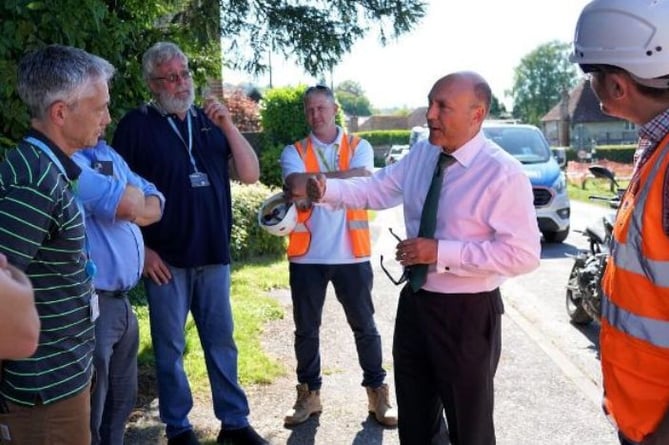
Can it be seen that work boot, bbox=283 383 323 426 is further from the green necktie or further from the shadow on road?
the shadow on road

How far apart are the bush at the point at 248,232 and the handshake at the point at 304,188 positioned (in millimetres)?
6091

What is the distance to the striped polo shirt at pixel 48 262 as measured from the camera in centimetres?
219

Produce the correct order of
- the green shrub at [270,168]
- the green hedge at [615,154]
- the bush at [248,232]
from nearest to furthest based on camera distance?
the bush at [248,232] → the green shrub at [270,168] → the green hedge at [615,154]

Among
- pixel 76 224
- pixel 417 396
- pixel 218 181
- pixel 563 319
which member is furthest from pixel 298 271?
pixel 563 319

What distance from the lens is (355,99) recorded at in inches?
5281

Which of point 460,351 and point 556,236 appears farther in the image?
point 556,236

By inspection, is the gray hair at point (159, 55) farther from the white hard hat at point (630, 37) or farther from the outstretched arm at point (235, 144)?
the white hard hat at point (630, 37)

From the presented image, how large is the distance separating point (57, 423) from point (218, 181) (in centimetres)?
177

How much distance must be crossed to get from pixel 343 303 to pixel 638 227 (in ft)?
8.95

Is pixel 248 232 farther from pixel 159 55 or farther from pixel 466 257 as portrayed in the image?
pixel 466 257

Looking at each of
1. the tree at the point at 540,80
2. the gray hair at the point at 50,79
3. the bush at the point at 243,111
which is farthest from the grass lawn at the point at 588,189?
the tree at the point at 540,80

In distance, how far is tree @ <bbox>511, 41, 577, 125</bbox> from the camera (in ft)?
329

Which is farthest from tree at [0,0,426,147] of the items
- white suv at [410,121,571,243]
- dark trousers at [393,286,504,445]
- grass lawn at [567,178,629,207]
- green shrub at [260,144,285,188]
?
grass lawn at [567,178,629,207]

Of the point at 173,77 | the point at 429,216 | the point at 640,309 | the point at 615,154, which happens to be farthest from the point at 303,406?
the point at 615,154
